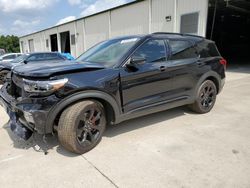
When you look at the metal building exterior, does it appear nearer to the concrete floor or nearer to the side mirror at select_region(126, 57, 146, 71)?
the concrete floor

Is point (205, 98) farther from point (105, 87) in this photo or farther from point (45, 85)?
point (45, 85)

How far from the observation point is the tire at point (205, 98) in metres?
4.78

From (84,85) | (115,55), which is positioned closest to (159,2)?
(115,55)

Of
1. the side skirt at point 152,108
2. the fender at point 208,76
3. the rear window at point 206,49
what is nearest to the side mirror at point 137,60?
the side skirt at point 152,108

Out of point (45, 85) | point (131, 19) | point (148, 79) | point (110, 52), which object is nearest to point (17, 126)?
point (45, 85)

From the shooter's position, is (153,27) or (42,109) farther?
(153,27)

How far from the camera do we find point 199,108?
191 inches

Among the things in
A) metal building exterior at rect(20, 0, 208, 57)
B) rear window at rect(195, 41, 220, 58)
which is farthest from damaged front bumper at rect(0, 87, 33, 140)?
metal building exterior at rect(20, 0, 208, 57)

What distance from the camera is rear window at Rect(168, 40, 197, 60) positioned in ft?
14.0

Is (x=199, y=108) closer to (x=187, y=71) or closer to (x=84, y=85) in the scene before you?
(x=187, y=71)

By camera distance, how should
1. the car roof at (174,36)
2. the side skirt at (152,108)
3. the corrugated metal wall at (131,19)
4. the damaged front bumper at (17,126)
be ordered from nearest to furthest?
the damaged front bumper at (17,126)
the side skirt at (152,108)
the car roof at (174,36)
the corrugated metal wall at (131,19)

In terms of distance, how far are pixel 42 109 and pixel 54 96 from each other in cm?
22

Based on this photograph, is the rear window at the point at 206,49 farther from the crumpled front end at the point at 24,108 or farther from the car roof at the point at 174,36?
the crumpled front end at the point at 24,108

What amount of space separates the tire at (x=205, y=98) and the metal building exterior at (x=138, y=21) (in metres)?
7.00
